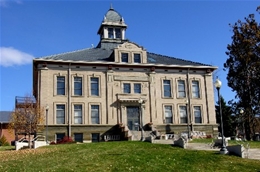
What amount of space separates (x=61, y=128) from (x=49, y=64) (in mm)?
6840

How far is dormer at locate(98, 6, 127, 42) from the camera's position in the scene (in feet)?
149

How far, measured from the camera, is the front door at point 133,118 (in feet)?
125

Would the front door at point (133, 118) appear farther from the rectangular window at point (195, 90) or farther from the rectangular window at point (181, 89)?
the rectangular window at point (195, 90)

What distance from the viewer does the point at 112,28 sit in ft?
151

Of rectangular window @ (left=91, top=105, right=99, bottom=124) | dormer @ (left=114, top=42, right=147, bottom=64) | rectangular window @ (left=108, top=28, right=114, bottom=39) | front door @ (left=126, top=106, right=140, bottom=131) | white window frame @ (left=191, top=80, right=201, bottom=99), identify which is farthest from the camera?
rectangular window @ (left=108, top=28, right=114, bottom=39)

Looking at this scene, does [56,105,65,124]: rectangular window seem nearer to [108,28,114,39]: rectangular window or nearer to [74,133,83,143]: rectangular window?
[74,133,83,143]: rectangular window

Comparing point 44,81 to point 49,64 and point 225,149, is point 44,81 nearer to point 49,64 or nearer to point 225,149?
point 49,64

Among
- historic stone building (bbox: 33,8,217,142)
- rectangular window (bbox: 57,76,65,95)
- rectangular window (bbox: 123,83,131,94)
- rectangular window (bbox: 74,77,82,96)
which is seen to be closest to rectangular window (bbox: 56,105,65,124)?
historic stone building (bbox: 33,8,217,142)

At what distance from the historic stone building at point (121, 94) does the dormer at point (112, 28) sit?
3487mm

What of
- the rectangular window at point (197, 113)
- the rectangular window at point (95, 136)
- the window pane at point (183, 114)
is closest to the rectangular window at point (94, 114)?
the rectangular window at point (95, 136)

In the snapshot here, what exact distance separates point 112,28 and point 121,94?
11750mm

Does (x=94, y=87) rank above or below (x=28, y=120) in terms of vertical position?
above

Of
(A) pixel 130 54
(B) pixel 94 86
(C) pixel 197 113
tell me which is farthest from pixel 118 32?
(C) pixel 197 113

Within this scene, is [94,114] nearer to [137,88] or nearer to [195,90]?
[137,88]
